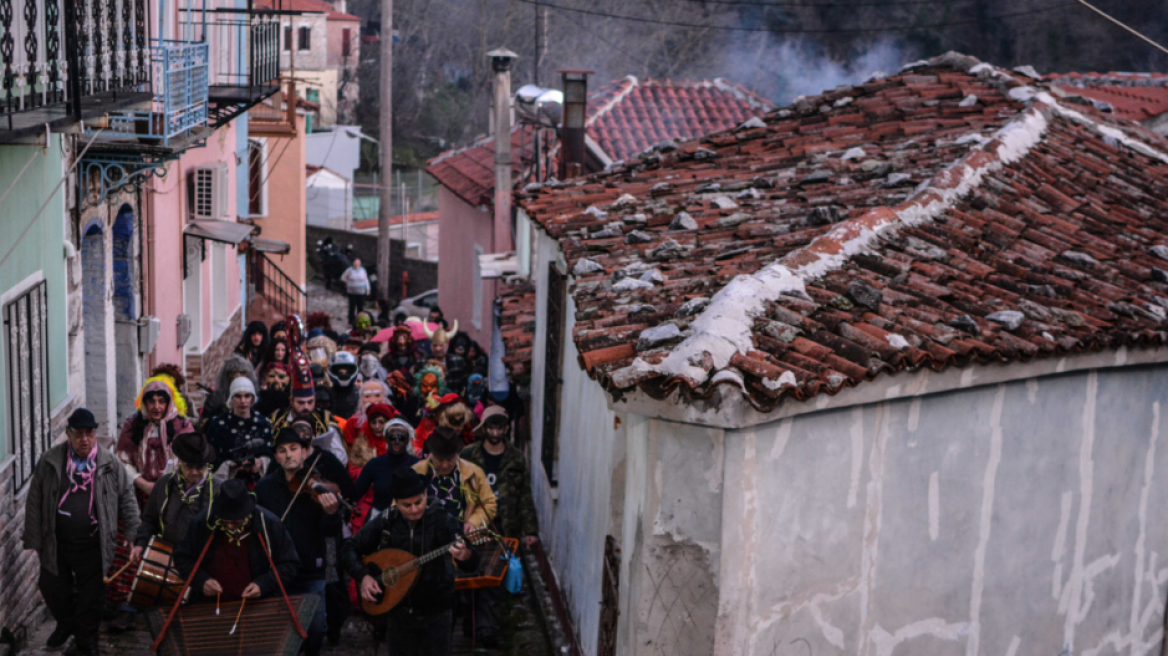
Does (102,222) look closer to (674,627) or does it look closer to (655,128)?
(674,627)

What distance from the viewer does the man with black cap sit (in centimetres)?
679

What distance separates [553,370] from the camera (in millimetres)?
10188

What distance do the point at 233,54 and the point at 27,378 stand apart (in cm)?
1172

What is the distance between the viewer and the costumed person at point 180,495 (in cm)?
740

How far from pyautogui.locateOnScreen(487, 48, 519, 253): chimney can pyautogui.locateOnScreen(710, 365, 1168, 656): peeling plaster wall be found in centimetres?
1211

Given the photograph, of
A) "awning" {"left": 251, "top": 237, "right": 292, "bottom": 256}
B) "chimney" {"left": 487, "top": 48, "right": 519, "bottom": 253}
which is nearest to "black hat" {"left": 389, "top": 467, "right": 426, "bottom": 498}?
"chimney" {"left": 487, "top": 48, "right": 519, "bottom": 253}

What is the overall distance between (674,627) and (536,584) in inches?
193

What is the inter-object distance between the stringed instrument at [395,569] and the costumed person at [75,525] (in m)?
2.02

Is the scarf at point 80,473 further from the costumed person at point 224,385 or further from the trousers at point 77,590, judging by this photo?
the costumed person at point 224,385

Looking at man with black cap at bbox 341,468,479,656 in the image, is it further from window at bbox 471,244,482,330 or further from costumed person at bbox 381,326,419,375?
window at bbox 471,244,482,330

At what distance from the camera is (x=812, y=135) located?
10.3 m

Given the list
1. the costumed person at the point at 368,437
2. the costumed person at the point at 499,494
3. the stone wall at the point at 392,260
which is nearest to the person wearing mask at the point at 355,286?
the stone wall at the point at 392,260

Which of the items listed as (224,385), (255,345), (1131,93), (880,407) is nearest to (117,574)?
(224,385)

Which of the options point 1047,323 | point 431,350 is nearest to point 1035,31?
point 431,350
